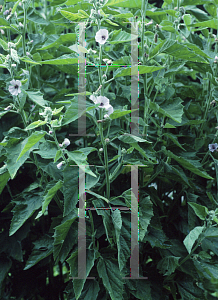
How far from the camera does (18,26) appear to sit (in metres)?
1.32

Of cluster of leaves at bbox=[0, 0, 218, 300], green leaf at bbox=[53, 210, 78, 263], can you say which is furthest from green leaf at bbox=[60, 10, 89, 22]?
green leaf at bbox=[53, 210, 78, 263]

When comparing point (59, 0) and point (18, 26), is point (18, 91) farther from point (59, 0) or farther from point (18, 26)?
point (59, 0)

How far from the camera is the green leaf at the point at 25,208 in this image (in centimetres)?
115

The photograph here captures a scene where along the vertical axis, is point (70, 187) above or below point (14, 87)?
below

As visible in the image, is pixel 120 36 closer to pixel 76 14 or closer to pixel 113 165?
pixel 76 14

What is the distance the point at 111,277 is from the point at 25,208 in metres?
0.42

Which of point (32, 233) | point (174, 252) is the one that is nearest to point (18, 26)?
point (32, 233)

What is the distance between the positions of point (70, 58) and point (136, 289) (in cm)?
89

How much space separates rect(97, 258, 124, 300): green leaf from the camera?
1.04 metres

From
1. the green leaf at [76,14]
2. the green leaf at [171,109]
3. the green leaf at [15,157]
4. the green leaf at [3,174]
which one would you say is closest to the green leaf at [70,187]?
the green leaf at [15,157]

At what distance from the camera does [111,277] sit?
1097mm

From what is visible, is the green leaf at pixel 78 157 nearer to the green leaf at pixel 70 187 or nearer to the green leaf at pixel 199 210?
the green leaf at pixel 70 187

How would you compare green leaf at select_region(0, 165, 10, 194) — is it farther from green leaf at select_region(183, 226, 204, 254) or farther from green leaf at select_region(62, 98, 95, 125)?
green leaf at select_region(183, 226, 204, 254)

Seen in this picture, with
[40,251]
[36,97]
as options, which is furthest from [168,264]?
[36,97]
